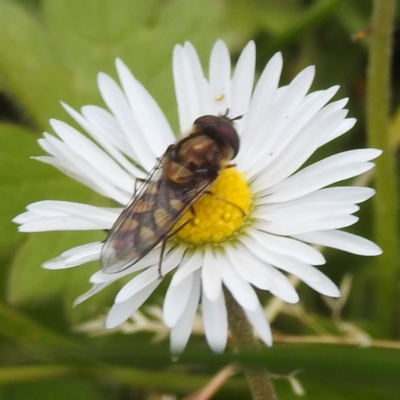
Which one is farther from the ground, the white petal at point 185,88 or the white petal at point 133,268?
the white petal at point 185,88

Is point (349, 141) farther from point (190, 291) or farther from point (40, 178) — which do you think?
point (190, 291)

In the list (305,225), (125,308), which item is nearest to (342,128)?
(305,225)

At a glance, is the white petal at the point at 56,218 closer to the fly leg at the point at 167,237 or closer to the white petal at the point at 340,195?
the fly leg at the point at 167,237

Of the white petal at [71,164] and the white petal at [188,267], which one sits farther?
the white petal at [71,164]

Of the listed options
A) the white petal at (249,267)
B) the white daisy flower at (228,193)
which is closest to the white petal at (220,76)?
the white daisy flower at (228,193)

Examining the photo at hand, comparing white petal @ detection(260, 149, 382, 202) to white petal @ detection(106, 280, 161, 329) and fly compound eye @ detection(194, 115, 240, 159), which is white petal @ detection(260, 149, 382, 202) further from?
white petal @ detection(106, 280, 161, 329)

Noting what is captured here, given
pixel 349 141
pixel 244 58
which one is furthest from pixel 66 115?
pixel 349 141

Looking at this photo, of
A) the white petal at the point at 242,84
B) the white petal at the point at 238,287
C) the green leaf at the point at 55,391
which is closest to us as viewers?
the white petal at the point at 238,287

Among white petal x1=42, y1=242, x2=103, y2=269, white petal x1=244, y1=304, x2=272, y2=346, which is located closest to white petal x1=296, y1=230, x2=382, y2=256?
white petal x1=244, y1=304, x2=272, y2=346
